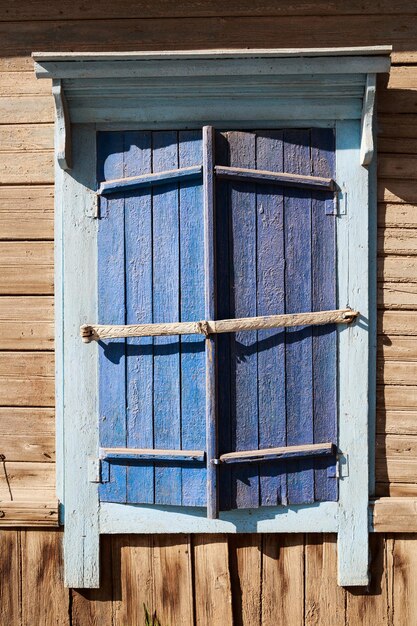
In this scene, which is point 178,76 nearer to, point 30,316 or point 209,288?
point 209,288

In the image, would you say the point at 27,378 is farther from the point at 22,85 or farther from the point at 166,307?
the point at 22,85

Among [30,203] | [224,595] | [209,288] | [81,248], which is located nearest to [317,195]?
[209,288]

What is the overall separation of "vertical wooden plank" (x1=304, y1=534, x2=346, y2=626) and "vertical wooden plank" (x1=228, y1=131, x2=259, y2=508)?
0.40m

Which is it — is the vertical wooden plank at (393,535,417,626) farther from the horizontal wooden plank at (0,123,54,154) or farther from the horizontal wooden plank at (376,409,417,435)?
the horizontal wooden plank at (0,123,54,154)

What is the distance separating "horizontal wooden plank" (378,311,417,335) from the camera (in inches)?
112

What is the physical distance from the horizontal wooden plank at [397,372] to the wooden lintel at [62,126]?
1636 millimetres

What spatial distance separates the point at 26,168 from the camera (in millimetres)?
2879

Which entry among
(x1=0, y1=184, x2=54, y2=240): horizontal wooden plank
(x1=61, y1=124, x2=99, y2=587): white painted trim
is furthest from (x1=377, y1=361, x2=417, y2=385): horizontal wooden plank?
(x1=0, y1=184, x2=54, y2=240): horizontal wooden plank

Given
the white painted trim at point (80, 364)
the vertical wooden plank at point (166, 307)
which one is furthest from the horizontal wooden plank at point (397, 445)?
the white painted trim at point (80, 364)

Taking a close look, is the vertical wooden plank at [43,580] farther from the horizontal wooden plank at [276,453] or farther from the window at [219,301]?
the horizontal wooden plank at [276,453]

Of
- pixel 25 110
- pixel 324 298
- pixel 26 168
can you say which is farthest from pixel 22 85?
pixel 324 298

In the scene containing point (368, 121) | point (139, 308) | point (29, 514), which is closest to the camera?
point (368, 121)

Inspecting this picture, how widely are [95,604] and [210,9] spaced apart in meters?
2.70

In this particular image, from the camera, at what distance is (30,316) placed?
2.89 metres
